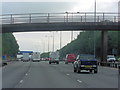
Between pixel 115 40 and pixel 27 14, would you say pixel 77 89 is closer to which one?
pixel 27 14

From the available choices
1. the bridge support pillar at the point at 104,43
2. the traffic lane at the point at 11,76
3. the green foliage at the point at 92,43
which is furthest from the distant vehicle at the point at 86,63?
the green foliage at the point at 92,43

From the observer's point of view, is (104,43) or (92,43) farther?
(92,43)

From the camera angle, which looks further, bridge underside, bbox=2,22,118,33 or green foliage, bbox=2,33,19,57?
green foliage, bbox=2,33,19,57

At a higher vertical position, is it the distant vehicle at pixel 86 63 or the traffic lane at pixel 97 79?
the distant vehicle at pixel 86 63

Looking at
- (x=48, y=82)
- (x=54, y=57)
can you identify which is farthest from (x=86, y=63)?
(x=54, y=57)

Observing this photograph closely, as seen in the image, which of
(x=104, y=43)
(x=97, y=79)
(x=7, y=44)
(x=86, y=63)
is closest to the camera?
(x=97, y=79)

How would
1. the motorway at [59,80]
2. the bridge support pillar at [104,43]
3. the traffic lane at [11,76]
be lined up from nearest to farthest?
the motorway at [59,80] < the traffic lane at [11,76] < the bridge support pillar at [104,43]

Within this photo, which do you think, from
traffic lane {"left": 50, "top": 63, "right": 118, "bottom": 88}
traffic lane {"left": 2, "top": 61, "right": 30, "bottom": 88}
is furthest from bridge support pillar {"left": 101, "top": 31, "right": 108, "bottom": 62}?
traffic lane {"left": 50, "top": 63, "right": 118, "bottom": 88}

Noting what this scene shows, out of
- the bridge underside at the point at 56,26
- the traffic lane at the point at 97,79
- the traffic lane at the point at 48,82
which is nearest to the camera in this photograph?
the traffic lane at the point at 48,82

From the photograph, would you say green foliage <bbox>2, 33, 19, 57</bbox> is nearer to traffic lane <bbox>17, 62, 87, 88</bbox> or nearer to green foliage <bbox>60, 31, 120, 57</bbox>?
green foliage <bbox>60, 31, 120, 57</bbox>

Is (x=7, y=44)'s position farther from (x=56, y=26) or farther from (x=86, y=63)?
(x=86, y=63)

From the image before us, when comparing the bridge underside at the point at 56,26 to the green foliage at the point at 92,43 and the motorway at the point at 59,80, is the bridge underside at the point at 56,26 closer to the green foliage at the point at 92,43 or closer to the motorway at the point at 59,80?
the motorway at the point at 59,80

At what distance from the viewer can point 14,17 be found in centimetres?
4916

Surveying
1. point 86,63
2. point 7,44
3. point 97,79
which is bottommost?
point 97,79
